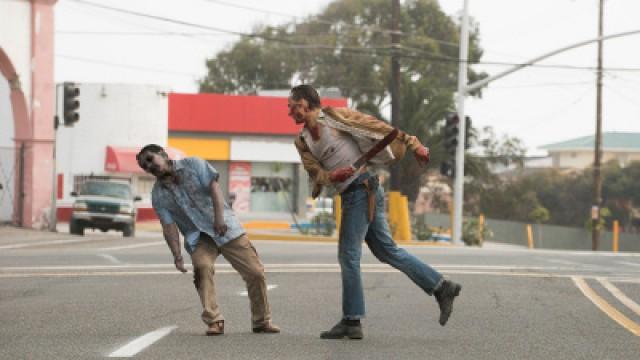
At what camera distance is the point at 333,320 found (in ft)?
32.6

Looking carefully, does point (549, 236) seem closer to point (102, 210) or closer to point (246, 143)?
point (246, 143)

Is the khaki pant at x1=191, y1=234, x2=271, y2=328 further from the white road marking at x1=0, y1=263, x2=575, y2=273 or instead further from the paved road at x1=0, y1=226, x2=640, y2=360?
the white road marking at x1=0, y1=263, x2=575, y2=273

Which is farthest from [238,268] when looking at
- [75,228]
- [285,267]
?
[75,228]

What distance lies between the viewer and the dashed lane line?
963 cm

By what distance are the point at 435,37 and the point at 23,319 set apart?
236ft

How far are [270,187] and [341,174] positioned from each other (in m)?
54.5

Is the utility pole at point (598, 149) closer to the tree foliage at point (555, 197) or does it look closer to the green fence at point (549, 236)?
the green fence at point (549, 236)

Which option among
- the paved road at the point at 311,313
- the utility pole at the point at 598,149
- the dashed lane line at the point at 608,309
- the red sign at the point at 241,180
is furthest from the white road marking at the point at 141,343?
the red sign at the point at 241,180

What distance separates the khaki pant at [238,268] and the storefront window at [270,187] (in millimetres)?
53092

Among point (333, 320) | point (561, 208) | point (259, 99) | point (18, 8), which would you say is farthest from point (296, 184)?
point (333, 320)

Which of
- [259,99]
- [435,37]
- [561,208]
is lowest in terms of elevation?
[561,208]

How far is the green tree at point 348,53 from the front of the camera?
76625mm

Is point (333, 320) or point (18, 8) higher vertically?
point (18, 8)

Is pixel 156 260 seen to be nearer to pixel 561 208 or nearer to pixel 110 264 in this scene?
pixel 110 264
